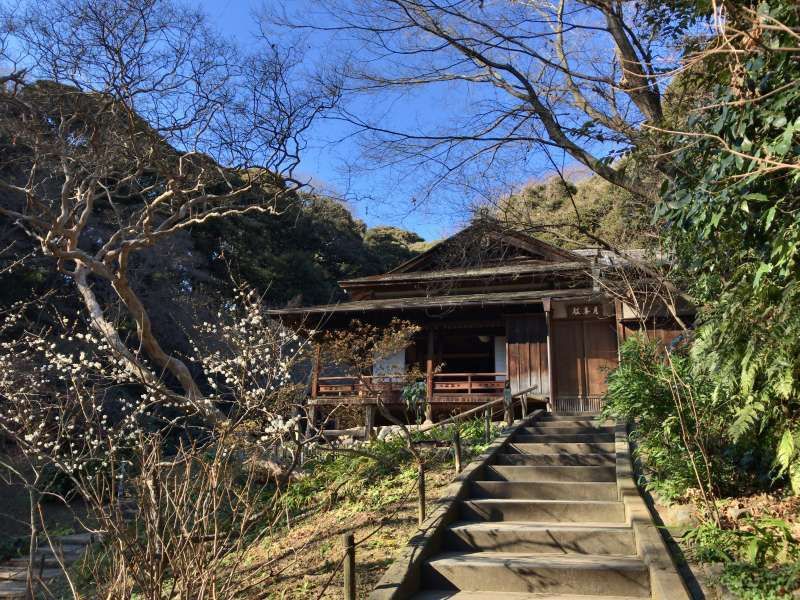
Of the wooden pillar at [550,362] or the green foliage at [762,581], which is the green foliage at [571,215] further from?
the green foliage at [762,581]

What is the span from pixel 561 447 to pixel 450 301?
24.7 ft

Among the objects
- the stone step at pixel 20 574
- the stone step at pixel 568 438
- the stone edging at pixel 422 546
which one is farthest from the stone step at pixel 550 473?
the stone step at pixel 20 574

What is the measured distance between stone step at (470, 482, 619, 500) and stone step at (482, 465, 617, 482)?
11.3 inches

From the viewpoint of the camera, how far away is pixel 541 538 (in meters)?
5.52

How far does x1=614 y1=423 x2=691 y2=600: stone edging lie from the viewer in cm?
404

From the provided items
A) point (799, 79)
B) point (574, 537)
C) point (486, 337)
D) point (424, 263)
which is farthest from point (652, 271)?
point (424, 263)

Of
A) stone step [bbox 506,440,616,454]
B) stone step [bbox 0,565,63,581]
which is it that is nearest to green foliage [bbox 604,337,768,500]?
stone step [bbox 506,440,616,454]

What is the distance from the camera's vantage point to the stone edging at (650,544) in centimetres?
404

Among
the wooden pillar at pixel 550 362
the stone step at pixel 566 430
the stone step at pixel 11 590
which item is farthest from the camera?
the wooden pillar at pixel 550 362

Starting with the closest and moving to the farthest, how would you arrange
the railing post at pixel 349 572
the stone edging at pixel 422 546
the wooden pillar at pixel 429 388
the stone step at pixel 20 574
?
the railing post at pixel 349 572 → the stone edging at pixel 422 546 → the stone step at pixel 20 574 → the wooden pillar at pixel 429 388

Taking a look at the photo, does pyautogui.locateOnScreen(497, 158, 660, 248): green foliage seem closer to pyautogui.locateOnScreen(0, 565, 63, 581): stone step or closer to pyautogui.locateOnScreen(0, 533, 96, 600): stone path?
pyautogui.locateOnScreen(0, 533, 96, 600): stone path

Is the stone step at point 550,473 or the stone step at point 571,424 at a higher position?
the stone step at point 571,424

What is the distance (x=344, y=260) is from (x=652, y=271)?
23.5 m

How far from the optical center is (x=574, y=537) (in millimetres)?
5449
